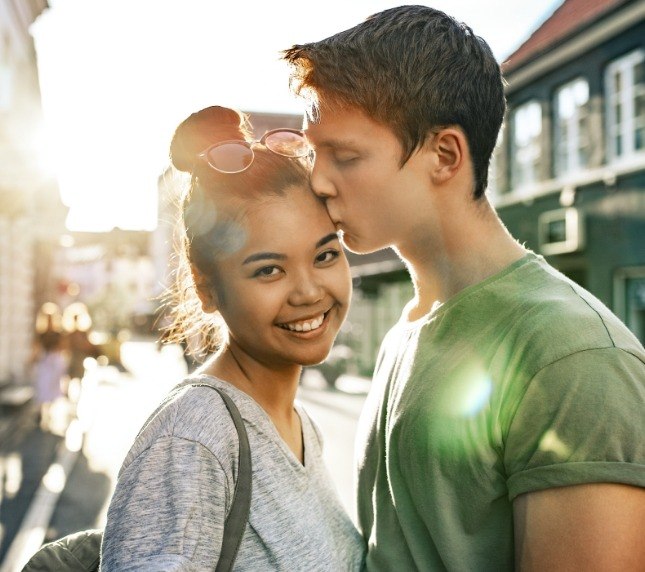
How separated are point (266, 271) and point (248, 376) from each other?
0.29m

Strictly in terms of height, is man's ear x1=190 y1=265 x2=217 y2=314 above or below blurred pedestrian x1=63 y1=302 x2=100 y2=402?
above

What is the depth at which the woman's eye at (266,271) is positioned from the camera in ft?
6.91

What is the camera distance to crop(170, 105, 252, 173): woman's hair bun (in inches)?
88.6

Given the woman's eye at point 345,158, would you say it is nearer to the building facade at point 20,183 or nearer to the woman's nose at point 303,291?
the woman's nose at point 303,291

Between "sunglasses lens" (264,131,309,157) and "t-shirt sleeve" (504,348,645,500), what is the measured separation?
3.36ft

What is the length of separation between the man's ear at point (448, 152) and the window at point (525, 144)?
53.6 ft

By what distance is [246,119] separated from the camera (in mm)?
2467

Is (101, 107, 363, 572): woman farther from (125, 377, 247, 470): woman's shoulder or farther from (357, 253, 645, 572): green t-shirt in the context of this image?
(357, 253, 645, 572): green t-shirt

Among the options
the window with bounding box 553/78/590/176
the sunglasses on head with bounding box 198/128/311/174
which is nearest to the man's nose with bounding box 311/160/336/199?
the sunglasses on head with bounding box 198/128/311/174

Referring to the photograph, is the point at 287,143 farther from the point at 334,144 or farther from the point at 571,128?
the point at 571,128

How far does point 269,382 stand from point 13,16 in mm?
19842

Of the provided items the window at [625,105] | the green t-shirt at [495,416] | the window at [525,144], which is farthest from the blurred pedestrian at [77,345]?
the green t-shirt at [495,416]

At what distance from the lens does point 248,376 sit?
86.7 inches

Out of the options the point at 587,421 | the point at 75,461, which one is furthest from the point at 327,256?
the point at 75,461
